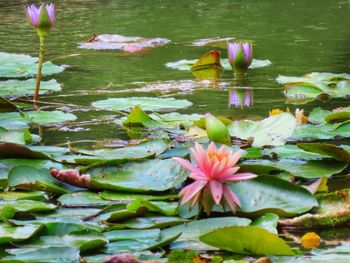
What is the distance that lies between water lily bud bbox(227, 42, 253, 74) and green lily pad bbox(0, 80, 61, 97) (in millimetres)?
708

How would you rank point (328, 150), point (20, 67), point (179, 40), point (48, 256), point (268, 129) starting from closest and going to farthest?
1. point (48, 256)
2. point (328, 150)
3. point (268, 129)
4. point (20, 67)
5. point (179, 40)

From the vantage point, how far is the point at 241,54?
315cm

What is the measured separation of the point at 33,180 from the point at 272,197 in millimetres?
489

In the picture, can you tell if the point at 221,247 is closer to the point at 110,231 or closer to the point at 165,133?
the point at 110,231

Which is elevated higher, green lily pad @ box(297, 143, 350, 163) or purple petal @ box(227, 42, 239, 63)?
purple petal @ box(227, 42, 239, 63)

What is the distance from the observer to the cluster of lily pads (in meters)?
1.28

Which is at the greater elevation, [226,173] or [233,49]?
[233,49]

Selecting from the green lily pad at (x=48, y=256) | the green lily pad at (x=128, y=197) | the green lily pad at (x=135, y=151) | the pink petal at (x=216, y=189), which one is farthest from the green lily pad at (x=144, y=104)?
the green lily pad at (x=48, y=256)

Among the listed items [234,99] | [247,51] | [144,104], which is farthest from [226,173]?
[247,51]

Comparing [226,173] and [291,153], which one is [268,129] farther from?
→ [226,173]

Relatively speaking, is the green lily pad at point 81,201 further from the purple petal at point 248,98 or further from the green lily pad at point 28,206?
the purple petal at point 248,98

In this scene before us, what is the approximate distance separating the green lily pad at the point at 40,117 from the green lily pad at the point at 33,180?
0.71m

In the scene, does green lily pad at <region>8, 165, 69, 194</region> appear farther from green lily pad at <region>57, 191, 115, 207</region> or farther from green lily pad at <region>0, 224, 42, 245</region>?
green lily pad at <region>0, 224, 42, 245</region>

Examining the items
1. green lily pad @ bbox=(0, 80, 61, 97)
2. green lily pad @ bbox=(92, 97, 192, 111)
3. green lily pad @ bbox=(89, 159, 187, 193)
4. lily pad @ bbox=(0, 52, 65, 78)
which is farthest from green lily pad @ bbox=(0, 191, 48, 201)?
lily pad @ bbox=(0, 52, 65, 78)
